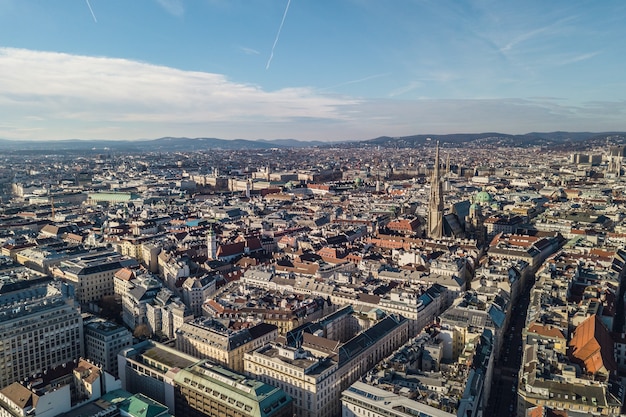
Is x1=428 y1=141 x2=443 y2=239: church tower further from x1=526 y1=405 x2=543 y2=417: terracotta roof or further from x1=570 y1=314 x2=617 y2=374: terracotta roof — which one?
x1=526 y1=405 x2=543 y2=417: terracotta roof

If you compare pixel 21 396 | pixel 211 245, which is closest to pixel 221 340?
pixel 21 396

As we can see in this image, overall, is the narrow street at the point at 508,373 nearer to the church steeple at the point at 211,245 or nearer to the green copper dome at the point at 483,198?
the church steeple at the point at 211,245

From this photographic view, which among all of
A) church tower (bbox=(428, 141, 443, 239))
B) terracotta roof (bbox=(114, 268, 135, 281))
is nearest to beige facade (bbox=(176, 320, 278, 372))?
terracotta roof (bbox=(114, 268, 135, 281))

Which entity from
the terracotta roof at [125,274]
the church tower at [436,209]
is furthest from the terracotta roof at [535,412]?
the church tower at [436,209]

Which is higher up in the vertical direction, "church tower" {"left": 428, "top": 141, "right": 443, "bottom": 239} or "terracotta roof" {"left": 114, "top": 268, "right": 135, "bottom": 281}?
"church tower" {"left": 428, "top": 141, "right": 443, "bottom": 239}

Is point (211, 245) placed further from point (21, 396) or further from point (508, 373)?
point (508, 373)

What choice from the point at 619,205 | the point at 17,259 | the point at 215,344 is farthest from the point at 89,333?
the point at 619,205

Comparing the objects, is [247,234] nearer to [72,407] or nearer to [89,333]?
[89,333]

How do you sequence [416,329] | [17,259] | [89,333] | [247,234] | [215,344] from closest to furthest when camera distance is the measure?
[215,344] → [89,333] → [416,329] → [17,259] → [247,234]
